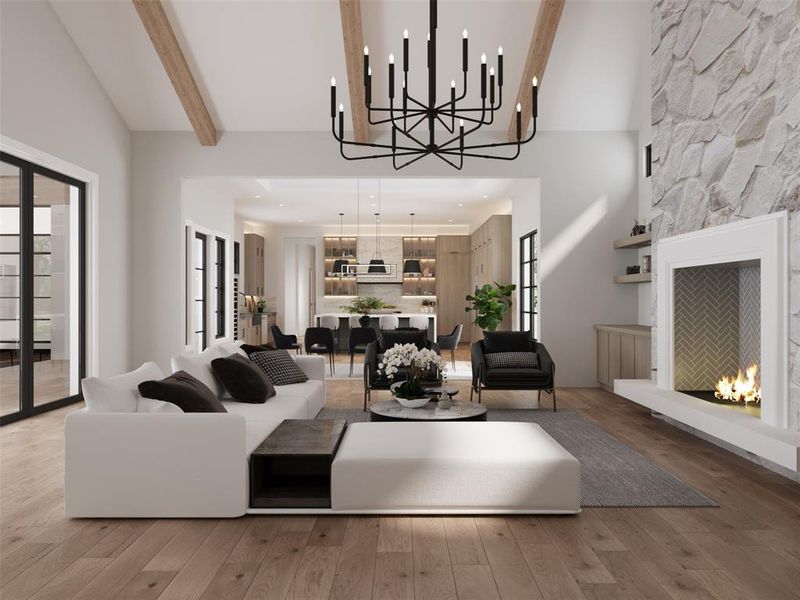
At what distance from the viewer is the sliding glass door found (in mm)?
5754

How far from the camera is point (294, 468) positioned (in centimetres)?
373

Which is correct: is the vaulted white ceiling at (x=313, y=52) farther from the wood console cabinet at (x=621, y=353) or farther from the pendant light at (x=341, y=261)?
the pendant light at (x=341, y=261)

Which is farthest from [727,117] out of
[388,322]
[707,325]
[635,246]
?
[388,322]

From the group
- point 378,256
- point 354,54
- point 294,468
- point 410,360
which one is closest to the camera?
point 294,468

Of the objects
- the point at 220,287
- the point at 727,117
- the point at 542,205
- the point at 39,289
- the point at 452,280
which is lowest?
the point at 39,289

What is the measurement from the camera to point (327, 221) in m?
14.9

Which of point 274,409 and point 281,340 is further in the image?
point 281,340

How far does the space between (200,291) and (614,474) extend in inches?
284

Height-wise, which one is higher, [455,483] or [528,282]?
[528,282]

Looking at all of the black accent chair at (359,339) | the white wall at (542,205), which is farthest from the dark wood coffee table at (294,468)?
the black accent chair at (359,339)

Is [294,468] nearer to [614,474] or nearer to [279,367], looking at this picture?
[614,474]

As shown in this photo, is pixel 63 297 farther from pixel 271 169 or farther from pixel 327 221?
pixel 327 221

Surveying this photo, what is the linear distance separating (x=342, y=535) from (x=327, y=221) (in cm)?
1222

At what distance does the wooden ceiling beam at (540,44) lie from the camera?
6168 millimetres
